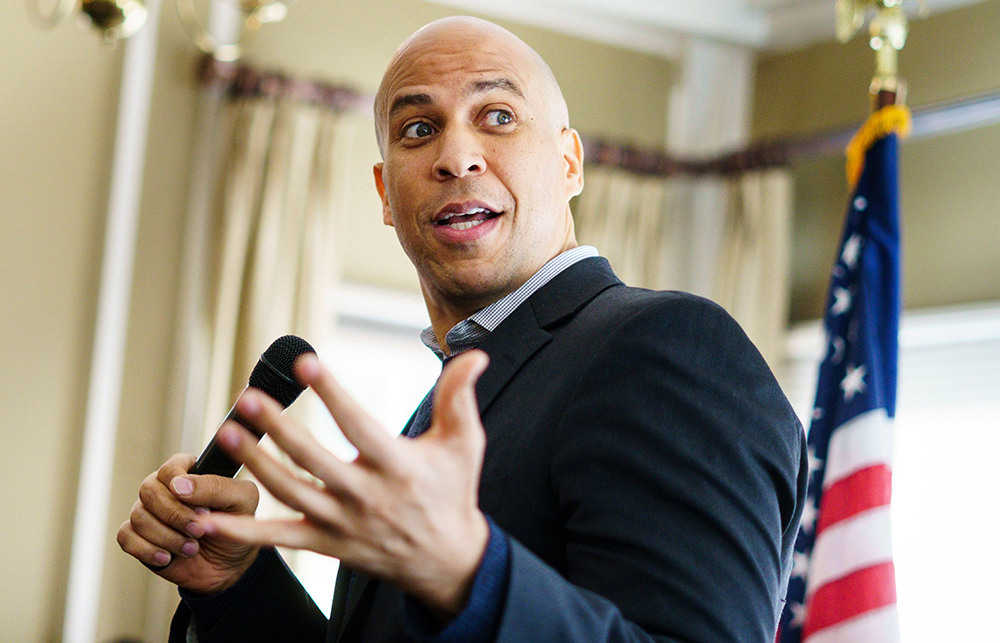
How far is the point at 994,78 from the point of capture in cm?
350

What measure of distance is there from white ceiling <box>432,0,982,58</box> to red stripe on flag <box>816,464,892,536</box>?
6.46ft

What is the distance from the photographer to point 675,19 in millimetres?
4184

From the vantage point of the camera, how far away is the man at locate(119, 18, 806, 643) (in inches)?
26.3

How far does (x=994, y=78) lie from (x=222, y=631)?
3202 millimetres

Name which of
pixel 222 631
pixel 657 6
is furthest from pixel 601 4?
pixel 222 631

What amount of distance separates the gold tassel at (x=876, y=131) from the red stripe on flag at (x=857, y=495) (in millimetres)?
914

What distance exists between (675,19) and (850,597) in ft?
7.98

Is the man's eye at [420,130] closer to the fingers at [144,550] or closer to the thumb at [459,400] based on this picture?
the fingers at [144,550]

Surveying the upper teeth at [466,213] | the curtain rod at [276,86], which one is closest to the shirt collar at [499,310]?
the upper teeth at [466,213]

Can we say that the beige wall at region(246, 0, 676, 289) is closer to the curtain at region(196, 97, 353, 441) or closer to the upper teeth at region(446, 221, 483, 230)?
the curtain at region(196, 97, 353, 441)

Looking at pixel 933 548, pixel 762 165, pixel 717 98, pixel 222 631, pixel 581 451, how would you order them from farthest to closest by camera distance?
→ pixel 717 98 → pixel 762 165 → pixel 933 548 → pixel 222 631 → pixel 581 451

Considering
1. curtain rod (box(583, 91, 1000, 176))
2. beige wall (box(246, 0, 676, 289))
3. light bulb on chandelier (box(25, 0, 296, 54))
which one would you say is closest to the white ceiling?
beige wall (box(246, 0, 676, 289))

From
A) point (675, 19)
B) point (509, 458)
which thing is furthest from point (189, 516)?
point (675, 19)

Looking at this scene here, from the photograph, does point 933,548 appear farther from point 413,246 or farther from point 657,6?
point 413,246
